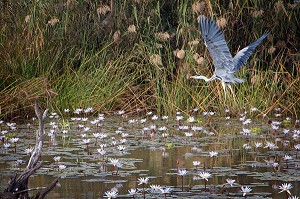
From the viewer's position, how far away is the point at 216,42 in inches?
316

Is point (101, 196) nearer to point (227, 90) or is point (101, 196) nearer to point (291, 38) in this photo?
point (227, 90)

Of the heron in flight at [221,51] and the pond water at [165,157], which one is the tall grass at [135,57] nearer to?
the pond water at [165,157]

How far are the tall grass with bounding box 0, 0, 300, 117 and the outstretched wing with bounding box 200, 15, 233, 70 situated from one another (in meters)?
0.95

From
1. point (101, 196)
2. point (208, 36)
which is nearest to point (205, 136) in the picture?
point (208, 36)

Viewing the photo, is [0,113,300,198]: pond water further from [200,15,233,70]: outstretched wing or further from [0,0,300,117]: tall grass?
[200,15,233,70]: outstretched wing

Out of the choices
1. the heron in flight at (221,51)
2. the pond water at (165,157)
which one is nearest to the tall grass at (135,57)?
the pond water at (165,157)

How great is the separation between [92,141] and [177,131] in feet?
3.99

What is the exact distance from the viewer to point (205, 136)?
8062 millimetres

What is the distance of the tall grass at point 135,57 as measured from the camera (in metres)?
9.81

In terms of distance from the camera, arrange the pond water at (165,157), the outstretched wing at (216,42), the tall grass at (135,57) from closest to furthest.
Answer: the pond water at (165,157) → the outstretched wing at (216,42) → the tall grass at (135,57)

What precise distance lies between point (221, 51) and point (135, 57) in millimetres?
2913

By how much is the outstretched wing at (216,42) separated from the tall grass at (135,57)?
0.95 meters

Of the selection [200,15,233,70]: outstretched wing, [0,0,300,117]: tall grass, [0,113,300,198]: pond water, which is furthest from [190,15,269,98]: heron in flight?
[0,0,300,117]: tall grass

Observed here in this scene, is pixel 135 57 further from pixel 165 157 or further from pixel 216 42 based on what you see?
pixel 165 157
